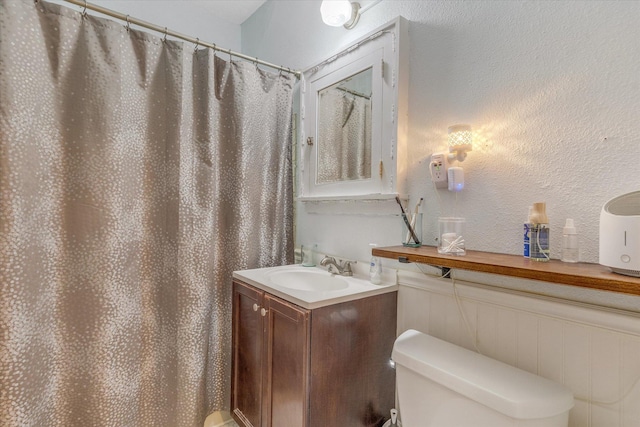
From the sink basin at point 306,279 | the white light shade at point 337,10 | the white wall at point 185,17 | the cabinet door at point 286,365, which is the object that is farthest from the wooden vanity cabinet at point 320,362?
the white wall at point 185,17

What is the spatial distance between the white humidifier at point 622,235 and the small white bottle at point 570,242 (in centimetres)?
11

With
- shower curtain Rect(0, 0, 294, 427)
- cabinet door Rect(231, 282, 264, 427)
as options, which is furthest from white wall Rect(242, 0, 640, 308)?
shower curtain Rect(0, 0, 294, 427)

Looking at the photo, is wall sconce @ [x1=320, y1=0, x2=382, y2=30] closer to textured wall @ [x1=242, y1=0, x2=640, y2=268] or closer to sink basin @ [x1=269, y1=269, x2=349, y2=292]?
textured wall @ [x1=242, y1=0, x2=640, y2=268]

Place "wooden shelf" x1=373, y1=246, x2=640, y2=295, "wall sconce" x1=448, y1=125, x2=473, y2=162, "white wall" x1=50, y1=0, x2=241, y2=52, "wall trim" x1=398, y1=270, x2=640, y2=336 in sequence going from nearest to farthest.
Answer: "wooden shelf" x1=373, y1=246, x2=640, y2=295, "wall trim" x1=398, y1=270, x2=640, y2=336, "wall sconce" x1=448, y1=125, x2=473, y2=162, "white wall" x1=50, y1=0, x2=241, y2=52

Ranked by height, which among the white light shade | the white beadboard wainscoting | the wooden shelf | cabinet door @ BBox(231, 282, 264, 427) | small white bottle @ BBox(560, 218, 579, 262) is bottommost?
cabinet door @ BBox(231, 282, 264, 427)

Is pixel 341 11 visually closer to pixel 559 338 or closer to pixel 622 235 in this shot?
pixel 622 235

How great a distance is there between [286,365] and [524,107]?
1204 millimetres

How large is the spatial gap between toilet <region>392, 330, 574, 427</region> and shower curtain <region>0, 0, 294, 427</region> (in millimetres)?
1009

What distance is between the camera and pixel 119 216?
135 centimetres

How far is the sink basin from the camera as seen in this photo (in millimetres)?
1484

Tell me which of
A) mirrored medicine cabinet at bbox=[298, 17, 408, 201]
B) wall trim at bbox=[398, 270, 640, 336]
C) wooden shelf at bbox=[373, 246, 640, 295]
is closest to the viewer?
wooden shelf at bbox=[373, 246, 640, 295]

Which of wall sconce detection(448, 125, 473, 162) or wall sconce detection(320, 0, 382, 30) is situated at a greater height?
wall sconce detection(320, 0, 382, 30)

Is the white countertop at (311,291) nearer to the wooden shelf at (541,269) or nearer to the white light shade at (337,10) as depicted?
the wooden shelf at (541,269)

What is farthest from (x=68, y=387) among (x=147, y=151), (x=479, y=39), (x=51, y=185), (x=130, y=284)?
(x=479, y=39)
